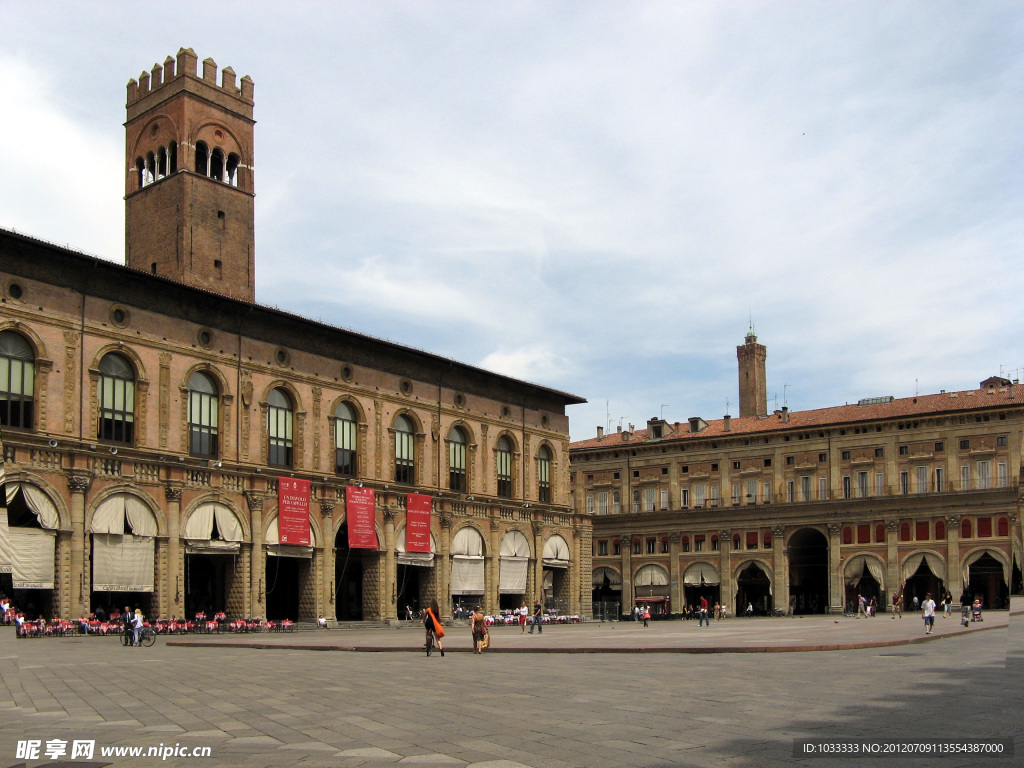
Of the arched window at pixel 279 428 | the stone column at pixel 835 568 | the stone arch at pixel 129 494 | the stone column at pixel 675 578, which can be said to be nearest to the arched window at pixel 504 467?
the arched window at pixel 279 428

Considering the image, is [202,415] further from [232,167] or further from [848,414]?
[848,414]

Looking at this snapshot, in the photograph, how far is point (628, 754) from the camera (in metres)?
11.2

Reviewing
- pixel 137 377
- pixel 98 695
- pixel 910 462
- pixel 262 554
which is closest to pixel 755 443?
pixel 910 462

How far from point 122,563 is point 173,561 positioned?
2.31 meters

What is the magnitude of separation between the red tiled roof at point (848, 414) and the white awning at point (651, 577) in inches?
410

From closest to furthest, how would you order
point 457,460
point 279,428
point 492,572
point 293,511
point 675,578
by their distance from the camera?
point 293,511 → point 279,428 → point 457,460 → point 492,572 → point 675,578

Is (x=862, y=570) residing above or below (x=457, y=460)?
below

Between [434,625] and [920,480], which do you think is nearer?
[434,625]

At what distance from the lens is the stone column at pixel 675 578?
84938 millimetres

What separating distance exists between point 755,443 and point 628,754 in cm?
7462

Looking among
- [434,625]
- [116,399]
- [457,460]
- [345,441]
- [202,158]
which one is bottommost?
[434,625]

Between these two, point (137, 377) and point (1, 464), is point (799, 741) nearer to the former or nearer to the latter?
point (1, 464)

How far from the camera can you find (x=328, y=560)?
51094 millimetres

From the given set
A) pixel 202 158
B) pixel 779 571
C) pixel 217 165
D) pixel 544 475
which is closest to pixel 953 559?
pixel 779 571
